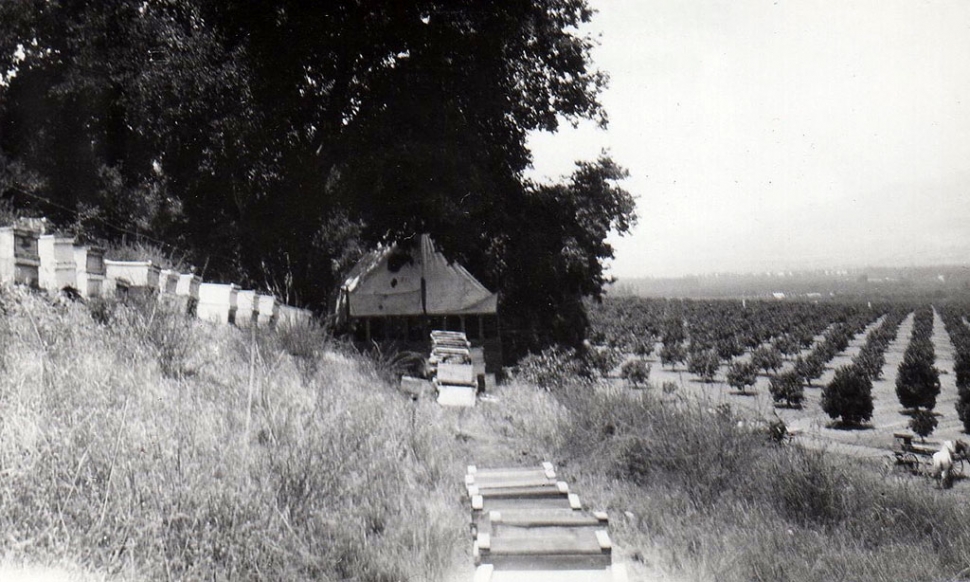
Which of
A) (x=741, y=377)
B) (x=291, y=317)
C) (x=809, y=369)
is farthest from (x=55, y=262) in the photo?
(x=809, y=369)

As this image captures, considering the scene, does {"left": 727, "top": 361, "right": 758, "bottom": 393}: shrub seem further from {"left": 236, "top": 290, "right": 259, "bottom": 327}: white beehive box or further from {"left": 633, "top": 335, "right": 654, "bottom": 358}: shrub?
{"left": 236, "top": 290, "right": 259, "bottom": 327}: white beehive box

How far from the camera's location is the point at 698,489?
7.71 m

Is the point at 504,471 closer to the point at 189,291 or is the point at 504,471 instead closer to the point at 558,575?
the point at 558,575

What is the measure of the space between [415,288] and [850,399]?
21223mm

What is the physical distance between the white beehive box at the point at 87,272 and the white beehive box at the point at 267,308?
3305mm

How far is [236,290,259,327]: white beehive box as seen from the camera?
11391mm

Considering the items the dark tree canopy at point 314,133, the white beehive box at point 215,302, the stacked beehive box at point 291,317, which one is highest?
the dark tree canopy at point 314,133

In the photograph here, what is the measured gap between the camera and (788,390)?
3338 cm

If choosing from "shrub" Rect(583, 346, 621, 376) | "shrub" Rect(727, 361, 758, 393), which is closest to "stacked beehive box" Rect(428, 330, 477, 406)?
"shrub" Rect(583, 346, 621, 376)

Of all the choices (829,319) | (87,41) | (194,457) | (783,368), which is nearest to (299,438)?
(194,457)

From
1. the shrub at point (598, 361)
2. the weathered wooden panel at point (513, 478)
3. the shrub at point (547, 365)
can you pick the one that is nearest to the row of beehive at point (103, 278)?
the weathered wooden panel at point (513, 478)

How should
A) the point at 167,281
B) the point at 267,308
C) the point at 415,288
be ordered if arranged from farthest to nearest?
the point at 415,288 < the point at 267,308 < the point at 167,281

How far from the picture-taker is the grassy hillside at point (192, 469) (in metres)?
3.87

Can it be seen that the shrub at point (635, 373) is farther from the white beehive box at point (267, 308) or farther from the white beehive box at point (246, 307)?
the white beehive box at point (246, 307)
